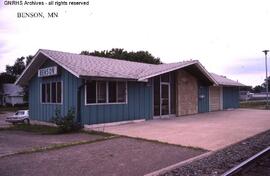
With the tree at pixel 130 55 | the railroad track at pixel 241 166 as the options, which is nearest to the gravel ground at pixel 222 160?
the railroad track at pixel 241 166

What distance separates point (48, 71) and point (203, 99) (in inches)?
478

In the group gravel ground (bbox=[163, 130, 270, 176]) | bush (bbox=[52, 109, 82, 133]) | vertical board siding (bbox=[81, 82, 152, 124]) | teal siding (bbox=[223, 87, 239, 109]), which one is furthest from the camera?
teal siding (bbox=[223, 87, 239, 109])

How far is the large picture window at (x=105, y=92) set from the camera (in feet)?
49.5

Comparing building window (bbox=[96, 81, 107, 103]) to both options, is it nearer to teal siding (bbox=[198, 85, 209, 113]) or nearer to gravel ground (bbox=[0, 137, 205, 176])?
gravel ground (bbox=[0, 137, 205, 176])

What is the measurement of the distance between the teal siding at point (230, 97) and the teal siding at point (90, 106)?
1232 cm

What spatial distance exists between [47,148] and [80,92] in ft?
17.1

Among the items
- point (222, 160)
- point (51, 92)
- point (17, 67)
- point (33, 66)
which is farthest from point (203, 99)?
point (17, 67)

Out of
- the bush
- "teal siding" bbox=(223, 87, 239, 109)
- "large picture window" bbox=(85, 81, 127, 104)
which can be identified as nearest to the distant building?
"teal siding" bbox=(223, 87, 239, 109)

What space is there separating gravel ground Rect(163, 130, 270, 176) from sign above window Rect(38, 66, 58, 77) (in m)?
9.71

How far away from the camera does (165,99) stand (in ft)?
65.9

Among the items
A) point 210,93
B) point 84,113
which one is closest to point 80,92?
point 84,113

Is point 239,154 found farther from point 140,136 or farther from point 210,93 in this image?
point 210,93

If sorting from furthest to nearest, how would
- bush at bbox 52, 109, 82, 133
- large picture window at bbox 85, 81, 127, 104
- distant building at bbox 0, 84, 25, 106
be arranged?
1. distant building at bbox 0, 84, 25, 106
2. large picture window at bbox 85, 81, 127, 104
3. bush at bbox 52, 109, 82, 133

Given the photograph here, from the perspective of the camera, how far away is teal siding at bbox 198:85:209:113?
23.9 meters
